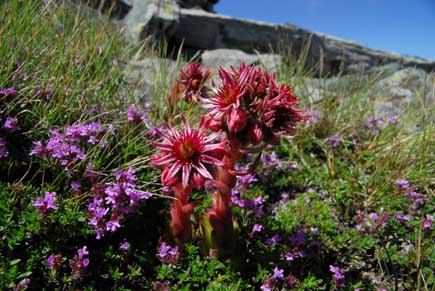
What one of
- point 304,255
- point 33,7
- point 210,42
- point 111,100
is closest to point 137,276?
point 304,255

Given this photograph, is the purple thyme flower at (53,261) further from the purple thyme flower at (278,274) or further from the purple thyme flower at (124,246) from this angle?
the purple thyme flower at (278,274)

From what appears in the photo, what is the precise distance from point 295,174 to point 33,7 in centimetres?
304

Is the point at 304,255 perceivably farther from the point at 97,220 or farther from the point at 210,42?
the point at 210,42

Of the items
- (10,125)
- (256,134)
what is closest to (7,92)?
(10,125)

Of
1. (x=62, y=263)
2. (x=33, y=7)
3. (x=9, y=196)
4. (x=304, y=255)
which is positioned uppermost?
(x=33, y=7)

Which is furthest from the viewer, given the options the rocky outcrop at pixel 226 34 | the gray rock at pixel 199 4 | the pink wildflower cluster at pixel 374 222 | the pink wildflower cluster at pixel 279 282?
the gray rock at pixel 199 4

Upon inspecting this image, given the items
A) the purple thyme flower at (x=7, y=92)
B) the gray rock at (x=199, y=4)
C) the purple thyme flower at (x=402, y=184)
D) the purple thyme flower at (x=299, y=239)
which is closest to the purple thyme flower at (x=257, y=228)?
the purple thyme flower at (x=299, y=239)

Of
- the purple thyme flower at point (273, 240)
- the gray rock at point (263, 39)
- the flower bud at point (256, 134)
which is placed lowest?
the purple thyme flower at point (273, 240)

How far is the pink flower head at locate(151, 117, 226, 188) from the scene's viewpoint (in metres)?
1.81

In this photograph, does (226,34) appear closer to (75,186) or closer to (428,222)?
(428,222)

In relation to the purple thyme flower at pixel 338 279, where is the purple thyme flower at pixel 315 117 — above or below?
above

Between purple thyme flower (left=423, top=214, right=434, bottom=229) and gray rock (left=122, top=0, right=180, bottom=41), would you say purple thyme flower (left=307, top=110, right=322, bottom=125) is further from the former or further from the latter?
gray rock (left=122, top=0, right=180, bottom=41)

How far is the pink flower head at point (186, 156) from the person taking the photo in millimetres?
1813

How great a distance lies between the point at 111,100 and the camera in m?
3.39
